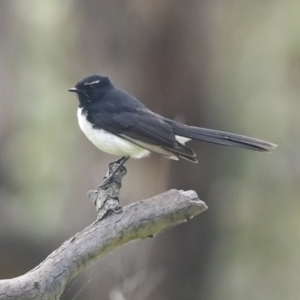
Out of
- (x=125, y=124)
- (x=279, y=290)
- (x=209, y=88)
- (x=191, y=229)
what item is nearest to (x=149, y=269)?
(x=191, y=229)

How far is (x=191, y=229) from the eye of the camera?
20.0 feet

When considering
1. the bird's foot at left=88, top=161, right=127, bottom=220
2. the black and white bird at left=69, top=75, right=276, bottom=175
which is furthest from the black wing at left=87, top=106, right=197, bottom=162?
the bird's foot at left=88, top=161, right=127, bottom=220

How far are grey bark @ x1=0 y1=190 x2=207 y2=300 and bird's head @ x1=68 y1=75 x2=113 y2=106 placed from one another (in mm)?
1356

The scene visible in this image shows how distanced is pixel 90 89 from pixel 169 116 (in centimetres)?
150

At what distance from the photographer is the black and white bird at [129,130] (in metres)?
3.84

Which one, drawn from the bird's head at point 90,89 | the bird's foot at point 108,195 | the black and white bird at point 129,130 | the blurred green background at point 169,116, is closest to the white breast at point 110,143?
the black and white bird at point 129,130

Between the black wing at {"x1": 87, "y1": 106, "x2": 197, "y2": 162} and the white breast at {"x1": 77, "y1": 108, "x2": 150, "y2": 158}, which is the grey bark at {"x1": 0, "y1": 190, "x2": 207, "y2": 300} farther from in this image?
the white breast at {"x1": 77, "y1": 108, "x2": 150, "y2": 158}

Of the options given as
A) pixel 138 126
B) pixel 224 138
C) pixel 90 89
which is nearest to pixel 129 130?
pixel 138 126

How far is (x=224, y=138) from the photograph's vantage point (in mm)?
3977

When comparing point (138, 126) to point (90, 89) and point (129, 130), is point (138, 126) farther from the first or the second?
point (90, 89)

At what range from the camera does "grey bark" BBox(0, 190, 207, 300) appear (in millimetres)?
2811

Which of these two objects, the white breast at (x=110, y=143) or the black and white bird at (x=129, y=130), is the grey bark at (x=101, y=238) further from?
the white breast at (x=110, y=143)

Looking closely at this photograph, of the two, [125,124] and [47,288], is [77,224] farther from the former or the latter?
[47,288]

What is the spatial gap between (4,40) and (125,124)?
11.3ft
